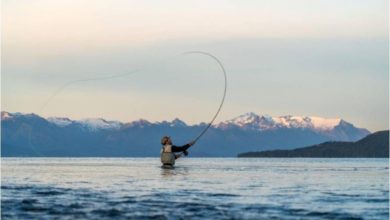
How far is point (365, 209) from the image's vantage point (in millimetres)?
39875

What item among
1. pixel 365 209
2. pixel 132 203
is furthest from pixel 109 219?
pixel 365 209

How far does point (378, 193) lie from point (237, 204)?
11.9m

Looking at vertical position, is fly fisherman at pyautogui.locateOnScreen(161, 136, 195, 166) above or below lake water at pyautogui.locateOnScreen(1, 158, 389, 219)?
above

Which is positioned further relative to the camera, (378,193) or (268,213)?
(378,193)

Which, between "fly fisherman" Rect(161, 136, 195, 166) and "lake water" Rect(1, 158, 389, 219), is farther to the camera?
"fly fisherman" Rect(161, 136, 195, 166)

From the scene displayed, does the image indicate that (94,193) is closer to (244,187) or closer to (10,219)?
(244,187)

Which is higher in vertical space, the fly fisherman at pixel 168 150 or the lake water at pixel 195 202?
the fly fisherman at pixel 168 150

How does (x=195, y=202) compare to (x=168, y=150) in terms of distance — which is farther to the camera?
(x=168, y=150)

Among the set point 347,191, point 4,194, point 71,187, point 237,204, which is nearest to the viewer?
point 237,204

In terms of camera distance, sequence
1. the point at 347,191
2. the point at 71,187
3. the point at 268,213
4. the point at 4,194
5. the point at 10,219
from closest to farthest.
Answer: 1. the point at 10,219
2. the point at 268,213
3. the point at 4,194
4. the point at 347,191
5. the point at 71,187

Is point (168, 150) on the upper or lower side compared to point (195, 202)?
upper

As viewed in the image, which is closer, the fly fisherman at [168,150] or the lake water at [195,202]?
the lake water at [195,202]

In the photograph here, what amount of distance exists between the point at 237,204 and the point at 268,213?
418 cm

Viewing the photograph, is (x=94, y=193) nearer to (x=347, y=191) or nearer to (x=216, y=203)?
(x=216, y=203)
